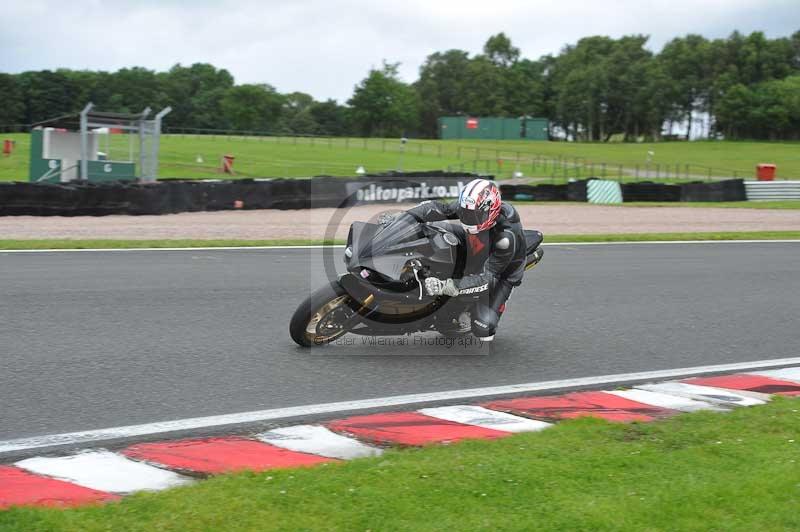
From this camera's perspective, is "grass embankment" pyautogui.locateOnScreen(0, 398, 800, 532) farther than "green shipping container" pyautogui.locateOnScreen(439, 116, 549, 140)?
No

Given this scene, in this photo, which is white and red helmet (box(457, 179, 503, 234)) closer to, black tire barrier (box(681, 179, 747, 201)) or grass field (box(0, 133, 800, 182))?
grass field (box(0, 133, 800, 182))

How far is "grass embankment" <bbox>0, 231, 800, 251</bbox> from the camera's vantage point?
14070 mm

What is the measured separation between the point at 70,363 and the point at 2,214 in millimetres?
14013

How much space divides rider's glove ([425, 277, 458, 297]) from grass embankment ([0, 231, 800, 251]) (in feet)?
15.6

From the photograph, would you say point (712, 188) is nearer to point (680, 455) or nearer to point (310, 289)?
point (310, 289)

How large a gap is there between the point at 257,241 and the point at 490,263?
905 centimetres

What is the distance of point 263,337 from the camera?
7.66 metres

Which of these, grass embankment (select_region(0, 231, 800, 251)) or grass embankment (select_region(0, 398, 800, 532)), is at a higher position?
grass embankment (select_region(0, 231, 800, 251))

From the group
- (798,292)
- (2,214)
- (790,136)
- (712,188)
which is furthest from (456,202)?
(790,136)

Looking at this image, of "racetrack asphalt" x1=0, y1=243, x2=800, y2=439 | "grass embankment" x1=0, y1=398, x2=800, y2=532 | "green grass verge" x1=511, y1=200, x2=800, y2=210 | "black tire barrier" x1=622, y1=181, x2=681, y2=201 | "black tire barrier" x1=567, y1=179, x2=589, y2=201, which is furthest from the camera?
"black tire barrier" x1=622, y1=181, x2=681, y2=201

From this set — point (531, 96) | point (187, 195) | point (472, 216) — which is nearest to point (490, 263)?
point (472, 216)

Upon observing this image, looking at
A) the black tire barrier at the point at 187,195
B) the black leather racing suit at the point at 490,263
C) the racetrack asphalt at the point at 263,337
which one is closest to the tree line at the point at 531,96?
the black tire barrier at the point at 187,195

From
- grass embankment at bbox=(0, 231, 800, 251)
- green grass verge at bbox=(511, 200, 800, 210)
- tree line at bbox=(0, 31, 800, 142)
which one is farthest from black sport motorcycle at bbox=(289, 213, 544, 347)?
tree line at bbox=(0, 31, 800, 142)

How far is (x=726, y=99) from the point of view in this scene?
106000mm
